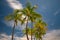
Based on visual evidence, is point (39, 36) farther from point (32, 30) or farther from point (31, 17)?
point (31, 17)

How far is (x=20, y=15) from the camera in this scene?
178ft

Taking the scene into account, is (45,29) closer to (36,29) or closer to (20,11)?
(36,29)

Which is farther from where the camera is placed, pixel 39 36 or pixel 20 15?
pixel 39 36

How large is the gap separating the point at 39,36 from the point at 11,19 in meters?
15.8

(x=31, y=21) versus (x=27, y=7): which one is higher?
(x=27, y=7)

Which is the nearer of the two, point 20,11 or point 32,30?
point 20,11

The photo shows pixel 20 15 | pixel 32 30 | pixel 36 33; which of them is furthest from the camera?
pixel 36 33

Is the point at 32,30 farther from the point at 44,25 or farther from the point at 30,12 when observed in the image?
the point at 30,12

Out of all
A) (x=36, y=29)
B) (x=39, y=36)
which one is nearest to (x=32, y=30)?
(x=36, y=29)

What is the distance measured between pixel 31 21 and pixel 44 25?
39.8 feet

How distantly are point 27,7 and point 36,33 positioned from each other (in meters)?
14.1

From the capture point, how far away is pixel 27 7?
5497 centimetres

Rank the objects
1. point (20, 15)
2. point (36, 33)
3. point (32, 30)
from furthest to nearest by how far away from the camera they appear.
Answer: point (36, 33) < point (32, 30) < point (20, 15)

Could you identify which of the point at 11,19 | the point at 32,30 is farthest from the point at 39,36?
the point at 11,19
